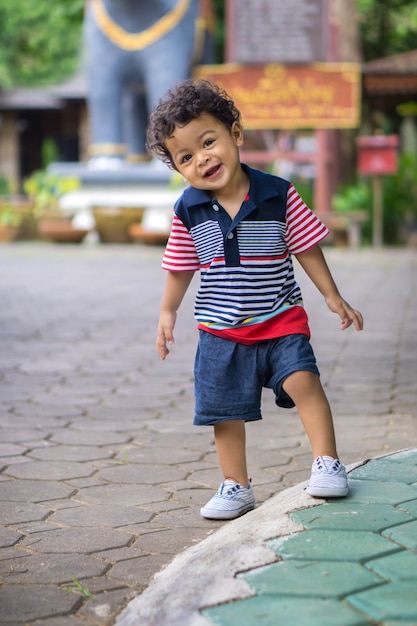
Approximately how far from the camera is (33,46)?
33688 mm

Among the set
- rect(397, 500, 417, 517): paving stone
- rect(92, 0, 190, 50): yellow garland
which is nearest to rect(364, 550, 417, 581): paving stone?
rect(397, 500, 417, 517): paving stone

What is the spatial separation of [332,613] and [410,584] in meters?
0.25

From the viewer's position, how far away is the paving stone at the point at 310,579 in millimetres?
2414

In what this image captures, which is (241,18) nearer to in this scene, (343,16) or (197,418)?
(343,16)

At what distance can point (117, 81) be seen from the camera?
17.2 m

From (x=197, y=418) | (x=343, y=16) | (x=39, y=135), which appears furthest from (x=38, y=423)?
(x=39, y=135)

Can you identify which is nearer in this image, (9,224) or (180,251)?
(180,251)

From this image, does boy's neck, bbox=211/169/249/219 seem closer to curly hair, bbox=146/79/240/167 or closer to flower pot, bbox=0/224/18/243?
curly hair, bbox=146/79/240/167

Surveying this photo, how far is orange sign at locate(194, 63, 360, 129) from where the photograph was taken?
16562 mm

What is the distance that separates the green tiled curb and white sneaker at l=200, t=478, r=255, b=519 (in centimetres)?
32

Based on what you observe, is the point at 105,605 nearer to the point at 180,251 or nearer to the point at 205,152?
the point at 180,251

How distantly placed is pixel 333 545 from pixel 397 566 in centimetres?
21

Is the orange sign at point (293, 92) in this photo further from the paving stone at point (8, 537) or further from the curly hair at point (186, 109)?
the paving stone at point (8, 537)

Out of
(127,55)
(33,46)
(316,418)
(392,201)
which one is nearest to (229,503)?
(316,418)
